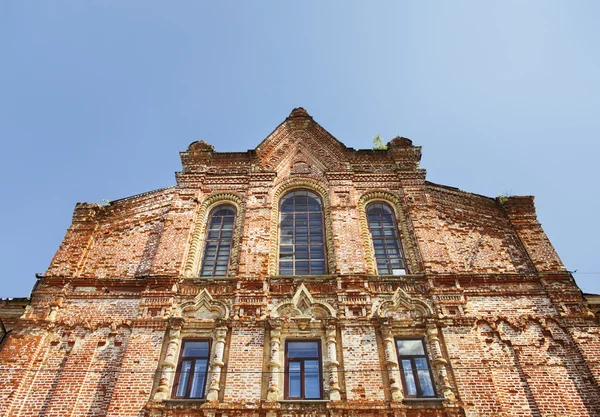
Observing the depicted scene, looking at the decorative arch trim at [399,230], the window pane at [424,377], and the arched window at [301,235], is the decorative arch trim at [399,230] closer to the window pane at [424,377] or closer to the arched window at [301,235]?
the arched window at [301,235]

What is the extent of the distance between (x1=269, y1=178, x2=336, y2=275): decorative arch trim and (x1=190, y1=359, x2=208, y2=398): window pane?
2816 millimetres

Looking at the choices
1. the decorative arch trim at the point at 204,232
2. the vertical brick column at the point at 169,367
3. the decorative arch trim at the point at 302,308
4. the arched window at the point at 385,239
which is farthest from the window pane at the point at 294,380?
the arched window at the point at 385,239

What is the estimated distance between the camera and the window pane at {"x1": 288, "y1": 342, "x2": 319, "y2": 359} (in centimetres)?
1055

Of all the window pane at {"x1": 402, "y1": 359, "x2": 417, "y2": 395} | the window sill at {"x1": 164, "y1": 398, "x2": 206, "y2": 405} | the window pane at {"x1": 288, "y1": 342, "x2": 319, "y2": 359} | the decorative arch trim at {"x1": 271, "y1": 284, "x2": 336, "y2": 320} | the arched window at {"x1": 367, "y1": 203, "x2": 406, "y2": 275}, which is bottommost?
the window sill at {"x1": 164, "y1": 398, "x2": 206, "y2": 405}

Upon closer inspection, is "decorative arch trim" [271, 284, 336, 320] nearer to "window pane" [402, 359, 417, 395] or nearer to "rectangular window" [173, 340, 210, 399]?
"rectangular window" [173, 340, 210, 399]

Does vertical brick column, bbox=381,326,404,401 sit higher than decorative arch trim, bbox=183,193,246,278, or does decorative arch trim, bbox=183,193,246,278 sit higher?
decorative arch trim, bbox=183,193,246,278

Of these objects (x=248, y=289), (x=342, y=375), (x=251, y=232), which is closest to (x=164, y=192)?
(x=251, y=232)

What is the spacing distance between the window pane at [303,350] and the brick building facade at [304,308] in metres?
0.03

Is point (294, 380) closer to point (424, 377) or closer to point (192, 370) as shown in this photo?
point (192, 370)

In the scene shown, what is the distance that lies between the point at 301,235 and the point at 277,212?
1074 millimetres

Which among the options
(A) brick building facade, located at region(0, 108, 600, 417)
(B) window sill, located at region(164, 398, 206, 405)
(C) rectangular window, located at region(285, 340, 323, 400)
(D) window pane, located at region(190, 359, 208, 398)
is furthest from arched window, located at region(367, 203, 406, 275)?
(B) window sill, located at region(164, 398, 206, 405)

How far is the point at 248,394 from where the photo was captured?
9.74m

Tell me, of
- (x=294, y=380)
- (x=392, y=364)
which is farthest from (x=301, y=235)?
(x=392, y=364)

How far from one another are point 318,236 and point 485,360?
5.19m
